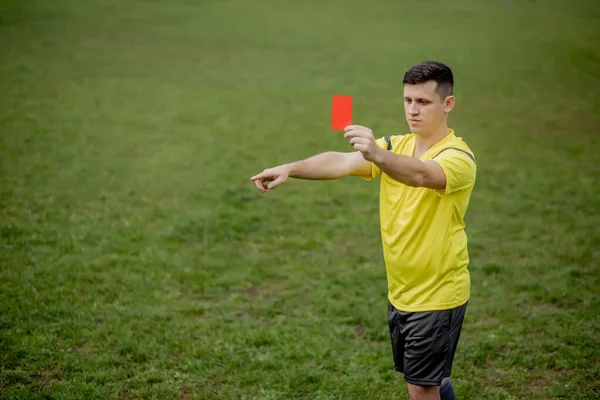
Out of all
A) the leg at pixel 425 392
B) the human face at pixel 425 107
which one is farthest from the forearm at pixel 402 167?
the leg at pixel 425 392

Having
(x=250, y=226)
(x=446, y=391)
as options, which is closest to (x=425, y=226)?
(x=446, y=391)

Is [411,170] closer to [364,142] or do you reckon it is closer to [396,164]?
[396,164]

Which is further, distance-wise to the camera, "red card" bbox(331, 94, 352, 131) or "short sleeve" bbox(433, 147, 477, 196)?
"red card" bbox(331, 94, 352, 131)

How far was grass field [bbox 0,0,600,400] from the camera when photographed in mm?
4812

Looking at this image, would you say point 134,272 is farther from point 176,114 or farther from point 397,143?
point 176,114

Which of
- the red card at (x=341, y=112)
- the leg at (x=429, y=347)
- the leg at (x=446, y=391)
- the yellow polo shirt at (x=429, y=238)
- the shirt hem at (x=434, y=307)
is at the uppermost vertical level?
the red card at (x=341, y=112)

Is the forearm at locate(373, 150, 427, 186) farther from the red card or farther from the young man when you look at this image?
the red card

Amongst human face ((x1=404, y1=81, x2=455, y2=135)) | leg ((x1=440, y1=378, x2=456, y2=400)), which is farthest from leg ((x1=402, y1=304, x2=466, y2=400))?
human face ((x1=404, y1=81, x2=455, y2=135))

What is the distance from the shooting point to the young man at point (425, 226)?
10.5 ft

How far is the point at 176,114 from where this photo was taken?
39.1 ft

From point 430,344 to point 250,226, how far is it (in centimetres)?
437

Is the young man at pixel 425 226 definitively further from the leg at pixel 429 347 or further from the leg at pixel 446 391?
the leg at pixel 446 391

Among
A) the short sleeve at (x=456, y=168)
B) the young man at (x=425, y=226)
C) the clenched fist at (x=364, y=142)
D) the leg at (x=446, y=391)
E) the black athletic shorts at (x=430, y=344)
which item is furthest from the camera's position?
the leg at (x=446, y=391)

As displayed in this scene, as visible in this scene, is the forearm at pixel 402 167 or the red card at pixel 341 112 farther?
the red card at pixel 341 112
